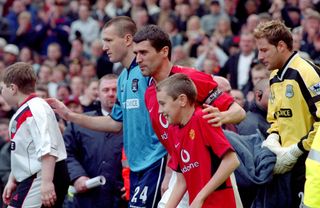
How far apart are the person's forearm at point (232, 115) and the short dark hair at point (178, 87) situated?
Result: 0.31 m

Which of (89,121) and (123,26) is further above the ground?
(123,26)

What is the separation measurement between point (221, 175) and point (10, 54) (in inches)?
496

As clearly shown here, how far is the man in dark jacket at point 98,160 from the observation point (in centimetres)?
1121

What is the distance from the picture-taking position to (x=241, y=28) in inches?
752

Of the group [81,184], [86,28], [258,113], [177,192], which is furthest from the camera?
[86,28]

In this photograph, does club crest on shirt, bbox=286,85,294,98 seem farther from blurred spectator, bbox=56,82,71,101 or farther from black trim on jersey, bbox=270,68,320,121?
blurred spectator, bbox=56,82,71,101

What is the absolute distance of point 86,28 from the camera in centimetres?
2169

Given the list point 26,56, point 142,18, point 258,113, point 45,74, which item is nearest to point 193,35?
point 142,18

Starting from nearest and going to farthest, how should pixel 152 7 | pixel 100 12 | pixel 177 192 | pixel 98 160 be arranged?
pixel 177 192 < pixel 98 160 < pixel 152 7 < pixel 100 12

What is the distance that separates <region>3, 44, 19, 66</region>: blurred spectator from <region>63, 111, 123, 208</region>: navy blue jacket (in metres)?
→ 8.76

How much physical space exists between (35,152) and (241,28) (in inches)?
407

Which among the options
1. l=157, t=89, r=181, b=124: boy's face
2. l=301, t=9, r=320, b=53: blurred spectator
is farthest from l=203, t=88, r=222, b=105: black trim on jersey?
l=301, t=9, r=320, b=53: blurred spectator

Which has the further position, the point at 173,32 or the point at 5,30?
the point at 5,30

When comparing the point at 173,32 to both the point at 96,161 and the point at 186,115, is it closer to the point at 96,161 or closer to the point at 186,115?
the point at 96,161
